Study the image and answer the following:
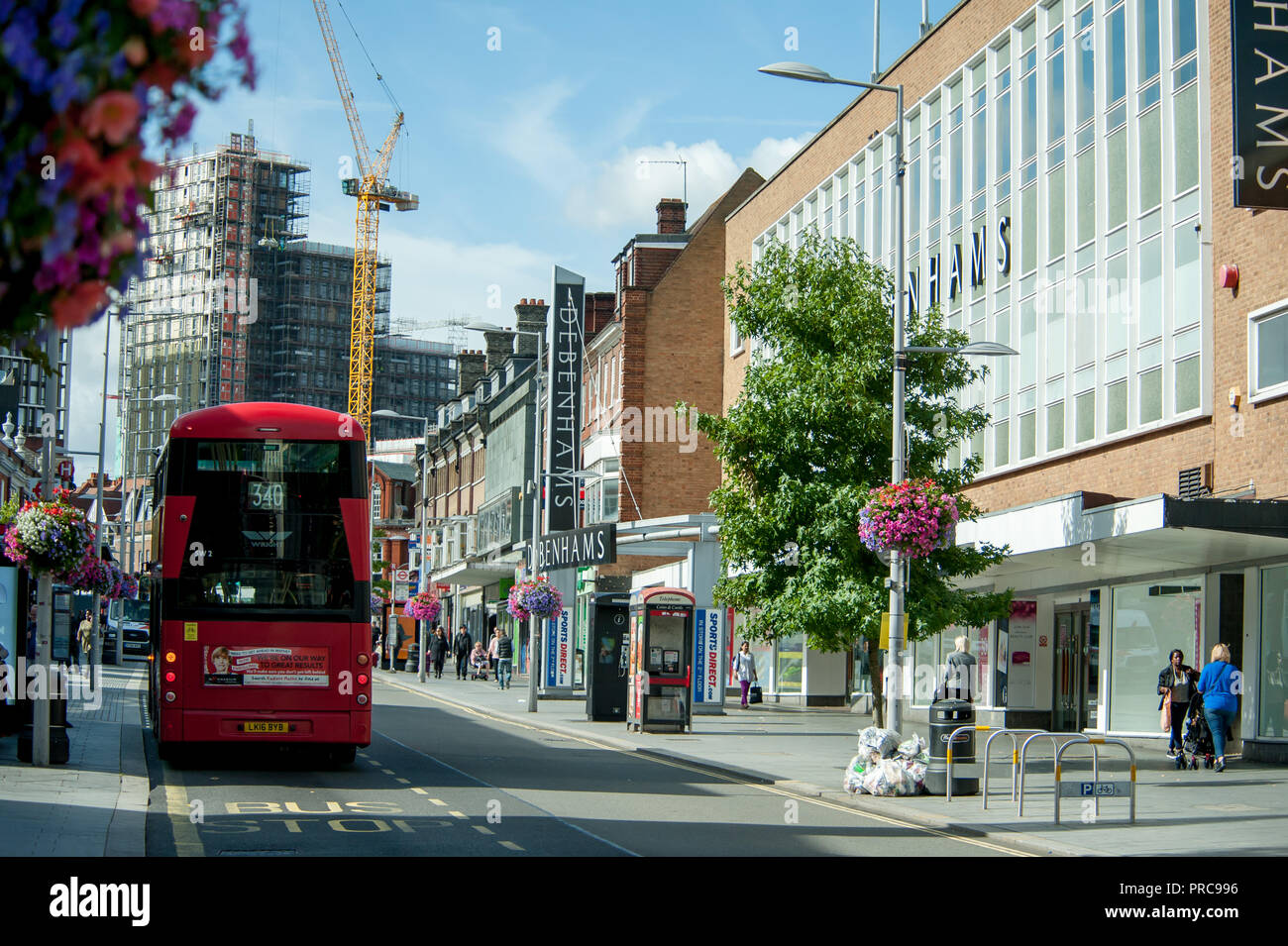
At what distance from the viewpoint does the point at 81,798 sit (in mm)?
14078

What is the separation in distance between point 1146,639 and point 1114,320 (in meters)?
5.64

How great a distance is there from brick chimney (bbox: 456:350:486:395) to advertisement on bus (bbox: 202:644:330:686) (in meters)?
68.7

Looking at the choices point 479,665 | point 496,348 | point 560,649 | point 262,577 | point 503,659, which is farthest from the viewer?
point 496,348

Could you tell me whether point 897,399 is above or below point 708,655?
above

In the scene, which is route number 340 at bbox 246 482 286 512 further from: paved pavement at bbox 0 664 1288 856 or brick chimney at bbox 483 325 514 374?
brick chimney at bbox 483 325 514 374

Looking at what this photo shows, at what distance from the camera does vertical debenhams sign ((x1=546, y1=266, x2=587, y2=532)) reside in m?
51.6

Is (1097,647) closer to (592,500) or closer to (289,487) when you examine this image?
(289,487)

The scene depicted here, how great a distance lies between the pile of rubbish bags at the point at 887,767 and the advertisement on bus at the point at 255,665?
258 inches

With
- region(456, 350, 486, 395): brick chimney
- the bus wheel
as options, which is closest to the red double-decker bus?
the bus wheel

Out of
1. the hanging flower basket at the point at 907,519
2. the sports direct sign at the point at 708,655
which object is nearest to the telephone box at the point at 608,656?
the sports direct sign at the point at 708,655

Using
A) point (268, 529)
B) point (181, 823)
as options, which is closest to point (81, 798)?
point (181, 823)

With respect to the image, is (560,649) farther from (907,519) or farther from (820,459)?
(907,519)

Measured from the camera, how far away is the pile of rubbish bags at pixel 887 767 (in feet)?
55.7

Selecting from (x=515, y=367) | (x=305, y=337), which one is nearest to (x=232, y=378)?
(x=305, y=337)
